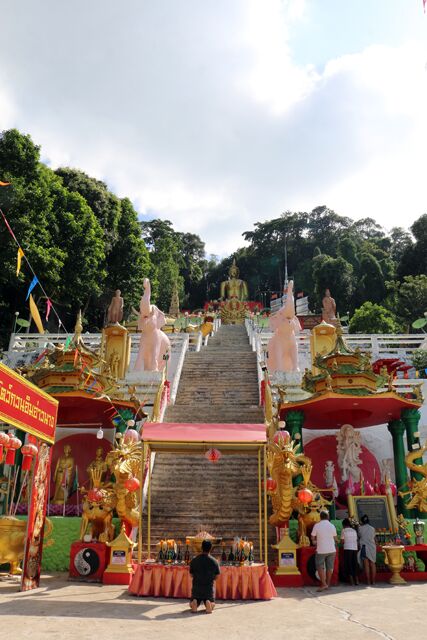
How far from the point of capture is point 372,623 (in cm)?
680

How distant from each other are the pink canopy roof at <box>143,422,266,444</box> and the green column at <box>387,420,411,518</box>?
199 inches

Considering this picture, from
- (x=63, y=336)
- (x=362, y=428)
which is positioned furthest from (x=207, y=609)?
(x=63, y=336)

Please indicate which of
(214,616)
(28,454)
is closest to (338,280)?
(28,454)

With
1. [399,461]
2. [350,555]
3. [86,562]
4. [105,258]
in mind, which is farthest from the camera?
[105,258]

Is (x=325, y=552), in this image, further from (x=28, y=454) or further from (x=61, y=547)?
(x=61, y=547)

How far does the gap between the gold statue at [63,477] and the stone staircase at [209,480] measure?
236cm

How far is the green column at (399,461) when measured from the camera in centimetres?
1298

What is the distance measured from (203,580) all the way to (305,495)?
3.53 metres

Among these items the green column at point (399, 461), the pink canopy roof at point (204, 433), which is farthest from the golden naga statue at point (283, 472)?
the green column at point (399, 461)

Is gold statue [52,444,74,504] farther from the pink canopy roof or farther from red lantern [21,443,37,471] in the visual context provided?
the pink canopy roof

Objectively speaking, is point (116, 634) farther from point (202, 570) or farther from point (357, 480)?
point (357, 480)

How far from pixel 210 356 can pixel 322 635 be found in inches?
648

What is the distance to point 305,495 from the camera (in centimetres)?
1051

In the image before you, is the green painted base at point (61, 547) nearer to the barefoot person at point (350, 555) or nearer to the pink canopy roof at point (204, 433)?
the pink canopy roof at point (204, 433)
